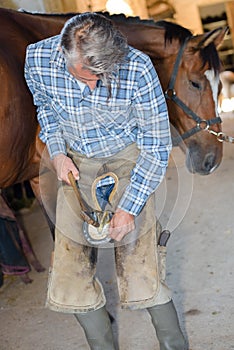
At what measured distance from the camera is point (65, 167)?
227 centimetres

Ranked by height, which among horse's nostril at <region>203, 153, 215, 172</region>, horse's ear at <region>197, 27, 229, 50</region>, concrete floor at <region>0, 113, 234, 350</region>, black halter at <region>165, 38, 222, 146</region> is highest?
horse's ear at <region>197, 27, 229, 50</region>

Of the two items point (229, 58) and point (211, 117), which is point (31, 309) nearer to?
point (211, 117)

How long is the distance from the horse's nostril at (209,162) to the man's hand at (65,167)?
4.83 feet

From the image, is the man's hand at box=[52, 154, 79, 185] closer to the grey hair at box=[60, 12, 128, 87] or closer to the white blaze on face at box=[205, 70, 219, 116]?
the grey hair at box=[60, 12, 128, 87]

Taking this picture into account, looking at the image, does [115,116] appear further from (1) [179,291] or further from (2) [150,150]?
(1) [179,291]

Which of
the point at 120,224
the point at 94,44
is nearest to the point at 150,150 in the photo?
the point at 120,224

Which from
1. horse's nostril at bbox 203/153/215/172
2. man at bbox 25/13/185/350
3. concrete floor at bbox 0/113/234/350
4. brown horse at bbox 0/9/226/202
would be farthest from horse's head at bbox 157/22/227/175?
man at bbox 25/13/185/350

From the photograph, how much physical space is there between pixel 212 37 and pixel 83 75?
5.07ft

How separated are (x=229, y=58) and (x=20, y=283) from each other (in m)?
8.47

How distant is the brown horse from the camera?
10.3 ft

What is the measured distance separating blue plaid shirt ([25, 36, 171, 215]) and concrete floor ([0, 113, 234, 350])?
0.25 metres

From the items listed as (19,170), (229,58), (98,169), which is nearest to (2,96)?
(19,170)

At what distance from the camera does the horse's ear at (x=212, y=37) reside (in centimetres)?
343

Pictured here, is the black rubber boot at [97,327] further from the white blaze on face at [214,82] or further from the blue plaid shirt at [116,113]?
the white blaze on face at [214,82]
